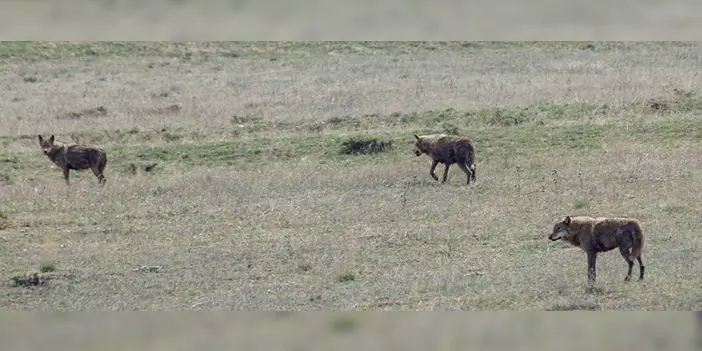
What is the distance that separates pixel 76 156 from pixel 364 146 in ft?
19.5

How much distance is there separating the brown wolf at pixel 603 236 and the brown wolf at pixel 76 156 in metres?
10.5

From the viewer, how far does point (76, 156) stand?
2109cm

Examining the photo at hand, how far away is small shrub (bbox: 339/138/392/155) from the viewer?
22.7 meters

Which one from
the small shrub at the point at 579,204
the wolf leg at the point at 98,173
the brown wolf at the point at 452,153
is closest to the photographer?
the small shrub at the point at 579,204

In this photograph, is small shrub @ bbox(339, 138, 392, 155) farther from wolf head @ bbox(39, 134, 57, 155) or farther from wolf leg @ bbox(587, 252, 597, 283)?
wolf leg @ bbox(587, 252, 597, 283)

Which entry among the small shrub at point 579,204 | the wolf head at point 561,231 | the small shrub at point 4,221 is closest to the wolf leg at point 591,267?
the wolf head at point 561,231

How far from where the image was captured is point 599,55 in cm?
3447

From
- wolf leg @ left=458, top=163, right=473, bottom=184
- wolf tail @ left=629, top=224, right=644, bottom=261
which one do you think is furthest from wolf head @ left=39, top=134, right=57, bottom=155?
wolf tail @ left=629, top=224, right=644, bottom=261

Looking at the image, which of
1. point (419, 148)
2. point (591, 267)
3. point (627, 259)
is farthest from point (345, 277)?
point (419, 148)

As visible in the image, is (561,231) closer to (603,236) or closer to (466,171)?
(603,236)

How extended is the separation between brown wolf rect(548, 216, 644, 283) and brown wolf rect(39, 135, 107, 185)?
34.6ft

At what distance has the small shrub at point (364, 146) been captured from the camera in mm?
22719

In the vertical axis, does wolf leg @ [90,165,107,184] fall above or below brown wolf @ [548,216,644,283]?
above

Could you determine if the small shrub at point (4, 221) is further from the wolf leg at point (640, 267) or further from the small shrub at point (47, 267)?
the wolf leg at point (640, 267)
